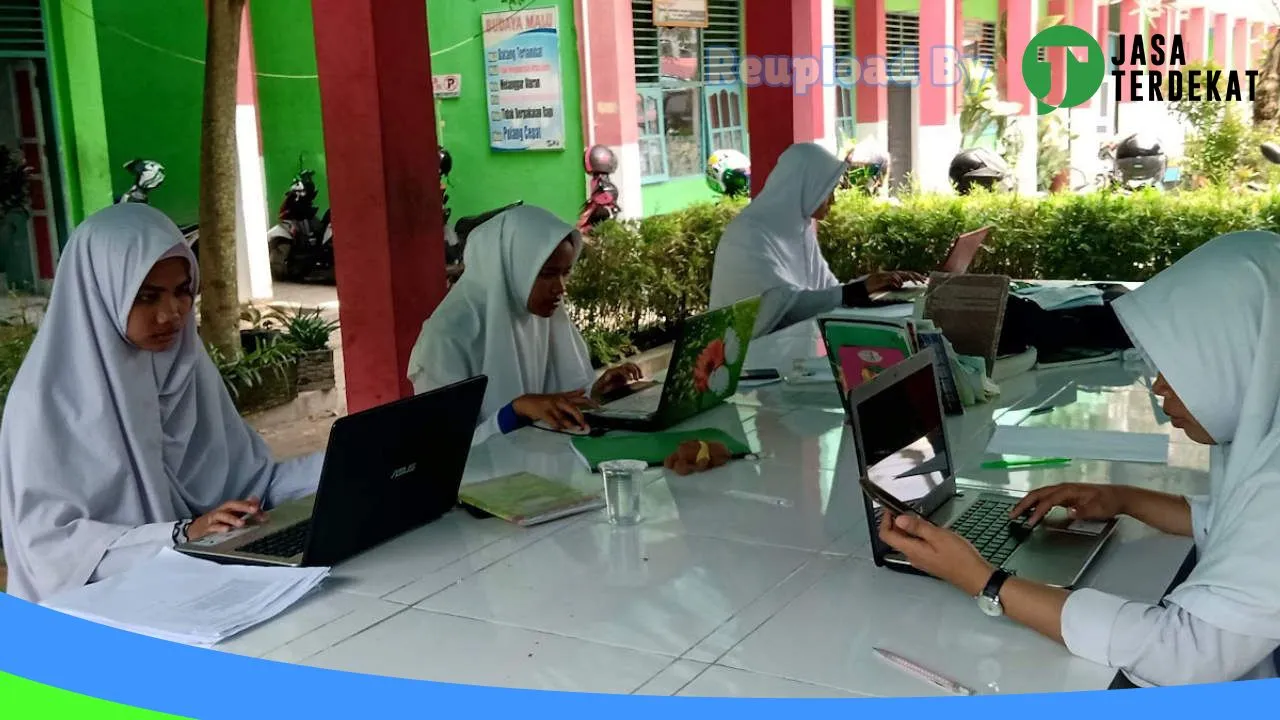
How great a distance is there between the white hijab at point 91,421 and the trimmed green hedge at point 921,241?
166 inches

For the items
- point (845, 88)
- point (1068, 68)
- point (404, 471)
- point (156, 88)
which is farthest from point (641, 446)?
point (1068, 68)

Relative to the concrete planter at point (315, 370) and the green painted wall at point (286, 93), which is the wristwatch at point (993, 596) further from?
the green painted wall at point (286, 93)

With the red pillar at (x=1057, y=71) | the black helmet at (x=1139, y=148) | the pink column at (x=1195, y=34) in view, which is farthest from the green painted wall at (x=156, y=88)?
the pink column at (x=1195, y=34)

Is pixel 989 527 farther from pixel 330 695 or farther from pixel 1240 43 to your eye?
pixel 1240 43

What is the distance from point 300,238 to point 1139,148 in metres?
8.73

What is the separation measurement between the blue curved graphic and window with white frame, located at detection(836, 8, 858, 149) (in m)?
12.8

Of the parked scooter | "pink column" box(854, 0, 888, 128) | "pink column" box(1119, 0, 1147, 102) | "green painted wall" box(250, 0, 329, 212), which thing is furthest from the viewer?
"pink column" box(1119, 0, 1147, 102)

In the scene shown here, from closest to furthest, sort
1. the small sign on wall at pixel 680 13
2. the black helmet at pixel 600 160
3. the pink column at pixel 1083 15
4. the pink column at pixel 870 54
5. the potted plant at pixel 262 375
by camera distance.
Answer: the potted plant at pixel 262 375 < the black helmet at pixel 600 160 < the small sign on wall at pixel 680 13 < the pink column at pixel 870 54 < the pink column at pixel 1083 15

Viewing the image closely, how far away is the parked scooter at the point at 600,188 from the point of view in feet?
30.0

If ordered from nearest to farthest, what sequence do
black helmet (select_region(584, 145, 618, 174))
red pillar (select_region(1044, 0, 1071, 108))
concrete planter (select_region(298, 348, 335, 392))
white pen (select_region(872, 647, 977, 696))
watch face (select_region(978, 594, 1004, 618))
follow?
white pen (select_region(872, 647, 977, 696))
watch face (select_region(978, 594, 1004, 618))
concrete planter (select_region(298, 348, 335, 392))
black helmet (select_region(584, 145, 618, 174))
red pillar (select_region(1044, 0, 1071, 108))

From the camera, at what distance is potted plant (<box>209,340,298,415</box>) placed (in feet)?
18.1

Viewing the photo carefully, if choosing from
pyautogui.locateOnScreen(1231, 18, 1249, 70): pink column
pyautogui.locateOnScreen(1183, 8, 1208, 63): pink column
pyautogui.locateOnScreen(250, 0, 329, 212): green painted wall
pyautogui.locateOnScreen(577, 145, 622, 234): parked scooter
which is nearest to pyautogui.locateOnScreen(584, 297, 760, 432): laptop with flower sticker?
pyautogui.locateOnScreen(577, 145, 622, 234): parked scooter

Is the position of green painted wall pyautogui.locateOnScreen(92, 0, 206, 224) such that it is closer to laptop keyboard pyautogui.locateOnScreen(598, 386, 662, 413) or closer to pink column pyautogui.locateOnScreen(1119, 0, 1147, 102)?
laptop keyboard pyautogui.locateOnScreen(598, 386, 662, 413)

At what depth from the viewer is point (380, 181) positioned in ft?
12.9
